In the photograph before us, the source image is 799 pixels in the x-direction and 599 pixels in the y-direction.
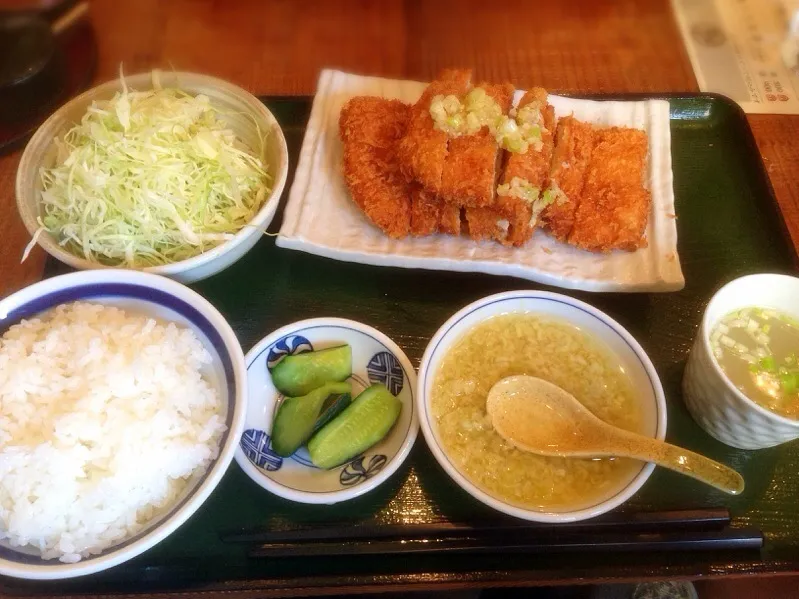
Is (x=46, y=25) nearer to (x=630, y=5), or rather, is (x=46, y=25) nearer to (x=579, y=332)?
(x=579, y=332)

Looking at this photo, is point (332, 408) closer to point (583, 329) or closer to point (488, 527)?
point (488, 527)

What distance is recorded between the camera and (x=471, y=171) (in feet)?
6.75

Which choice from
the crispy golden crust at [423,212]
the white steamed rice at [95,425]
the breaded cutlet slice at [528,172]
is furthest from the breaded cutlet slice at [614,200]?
the white steamed rice at [95,425]

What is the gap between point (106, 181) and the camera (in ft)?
6.73

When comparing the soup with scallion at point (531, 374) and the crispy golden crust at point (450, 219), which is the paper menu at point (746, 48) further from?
the soup with scallion at point (531, 374)

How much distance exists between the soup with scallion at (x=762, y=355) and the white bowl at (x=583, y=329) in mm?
225

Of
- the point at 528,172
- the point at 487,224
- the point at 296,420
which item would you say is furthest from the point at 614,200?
the point at 296,420

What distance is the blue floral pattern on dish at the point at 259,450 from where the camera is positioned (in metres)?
1.74

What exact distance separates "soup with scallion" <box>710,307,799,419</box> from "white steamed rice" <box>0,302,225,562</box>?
4.77ft

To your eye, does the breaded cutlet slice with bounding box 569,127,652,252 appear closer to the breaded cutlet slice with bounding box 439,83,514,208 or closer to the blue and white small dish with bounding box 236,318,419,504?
the breaded cutlet slice with bounding box 439,83,514,208

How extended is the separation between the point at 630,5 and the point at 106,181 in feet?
9.94

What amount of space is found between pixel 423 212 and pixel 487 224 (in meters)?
0.23

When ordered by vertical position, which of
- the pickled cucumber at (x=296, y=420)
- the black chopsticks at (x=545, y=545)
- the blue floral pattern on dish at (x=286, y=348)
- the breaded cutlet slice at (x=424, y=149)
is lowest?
the black chopsticks at (x=545, y=545)

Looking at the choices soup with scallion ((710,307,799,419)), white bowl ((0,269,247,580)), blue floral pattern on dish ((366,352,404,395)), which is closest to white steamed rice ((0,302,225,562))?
white bowl ((0,269,247,580))
